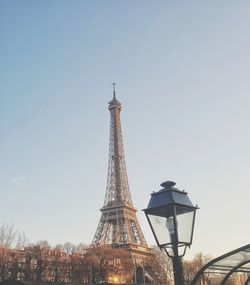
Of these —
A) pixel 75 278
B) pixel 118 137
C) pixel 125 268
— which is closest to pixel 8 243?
pixel 75 278

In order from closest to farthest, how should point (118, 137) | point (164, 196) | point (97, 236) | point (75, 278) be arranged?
1. point (164, 196)
2. point (75, 278)
3. point (97, 236)
4. point (118, 137)

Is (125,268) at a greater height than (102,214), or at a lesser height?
lesser

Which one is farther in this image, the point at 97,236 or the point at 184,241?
the point at 97,236

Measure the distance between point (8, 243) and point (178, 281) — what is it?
48.4m

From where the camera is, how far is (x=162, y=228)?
5551 millimetres

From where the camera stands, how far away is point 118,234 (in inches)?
2820

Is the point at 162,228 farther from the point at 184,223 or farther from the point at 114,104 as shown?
the point at 114,104

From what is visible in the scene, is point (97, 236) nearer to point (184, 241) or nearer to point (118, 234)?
point (118, 234)

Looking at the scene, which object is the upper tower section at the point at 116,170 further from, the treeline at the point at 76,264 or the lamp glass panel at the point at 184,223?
the lamp glass panel at the point at 184,223

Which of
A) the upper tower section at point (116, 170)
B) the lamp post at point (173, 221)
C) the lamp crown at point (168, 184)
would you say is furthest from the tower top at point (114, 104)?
the lamp post at point (173, 221)

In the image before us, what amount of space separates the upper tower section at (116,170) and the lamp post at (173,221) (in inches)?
2703

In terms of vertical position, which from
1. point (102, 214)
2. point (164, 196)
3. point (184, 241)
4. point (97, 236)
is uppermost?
point (102, 214)

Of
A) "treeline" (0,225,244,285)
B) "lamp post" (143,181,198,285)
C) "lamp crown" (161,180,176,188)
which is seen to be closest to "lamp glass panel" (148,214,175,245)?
"lamp post" (143,181,198,285)

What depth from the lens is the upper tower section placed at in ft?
251
